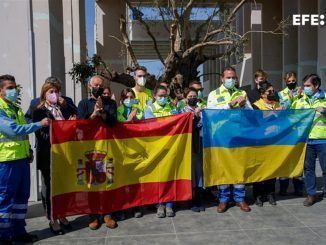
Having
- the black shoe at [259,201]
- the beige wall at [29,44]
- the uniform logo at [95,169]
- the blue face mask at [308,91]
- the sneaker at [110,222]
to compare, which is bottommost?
the sneaker at [110,222]

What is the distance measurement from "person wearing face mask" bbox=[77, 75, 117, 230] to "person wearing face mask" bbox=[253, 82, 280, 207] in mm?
2184

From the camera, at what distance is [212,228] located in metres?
5.31

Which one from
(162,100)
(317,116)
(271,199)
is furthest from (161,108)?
(317,116)

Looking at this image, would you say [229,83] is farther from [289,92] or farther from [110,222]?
[110,222]

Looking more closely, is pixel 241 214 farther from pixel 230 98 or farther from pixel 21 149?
pixel 21 149

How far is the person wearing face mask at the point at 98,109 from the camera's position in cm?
540

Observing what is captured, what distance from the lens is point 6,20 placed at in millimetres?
6680

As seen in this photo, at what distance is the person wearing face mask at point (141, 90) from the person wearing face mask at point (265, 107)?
1629 mm

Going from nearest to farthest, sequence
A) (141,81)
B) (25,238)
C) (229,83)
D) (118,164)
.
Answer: (25,238) < (118,164) < (229,83) < (141,81)

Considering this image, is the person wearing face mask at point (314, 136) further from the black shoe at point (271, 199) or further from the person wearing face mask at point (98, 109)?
the person wearing face mask at point (98, 109)

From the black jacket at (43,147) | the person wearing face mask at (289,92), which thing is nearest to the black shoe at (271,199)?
the person wearing face mask at (289,92)

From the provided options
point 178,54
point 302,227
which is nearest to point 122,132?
point 302,227

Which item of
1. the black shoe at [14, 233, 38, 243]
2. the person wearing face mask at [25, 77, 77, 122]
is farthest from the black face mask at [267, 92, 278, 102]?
the black shoe at [14, 233, 38, 243]

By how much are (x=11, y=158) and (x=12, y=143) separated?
162 mm
